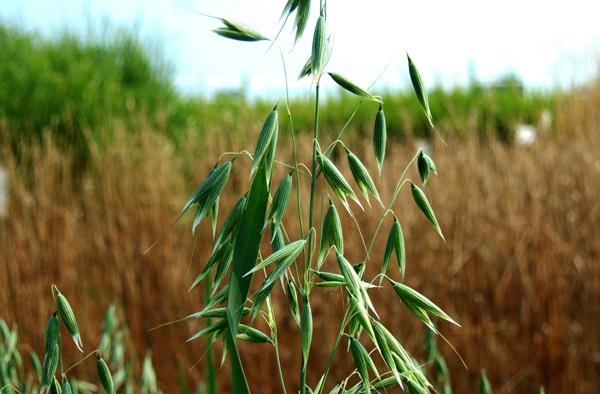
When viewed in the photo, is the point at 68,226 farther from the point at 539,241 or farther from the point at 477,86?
the point at 477,86

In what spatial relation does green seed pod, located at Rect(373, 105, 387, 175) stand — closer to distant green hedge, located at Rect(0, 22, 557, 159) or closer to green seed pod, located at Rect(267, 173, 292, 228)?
green seed pod, located at Rect(267, 173, 292, 228)

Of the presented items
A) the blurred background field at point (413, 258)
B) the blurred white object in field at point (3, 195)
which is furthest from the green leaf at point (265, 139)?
the blurred white object in field at point (3, 195)

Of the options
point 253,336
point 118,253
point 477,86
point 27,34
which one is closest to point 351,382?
point 118,253

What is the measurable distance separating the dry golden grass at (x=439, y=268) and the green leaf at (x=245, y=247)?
242cm

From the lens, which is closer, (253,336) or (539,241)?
(253,336)

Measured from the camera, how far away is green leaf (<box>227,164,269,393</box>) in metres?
0.80

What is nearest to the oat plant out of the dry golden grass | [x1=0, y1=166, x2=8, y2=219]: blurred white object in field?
the dry golden grass

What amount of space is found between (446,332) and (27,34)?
630 centimetres

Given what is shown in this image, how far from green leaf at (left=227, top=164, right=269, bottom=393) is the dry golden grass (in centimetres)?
242

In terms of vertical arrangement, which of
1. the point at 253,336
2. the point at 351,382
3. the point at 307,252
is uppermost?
the point at 307,252

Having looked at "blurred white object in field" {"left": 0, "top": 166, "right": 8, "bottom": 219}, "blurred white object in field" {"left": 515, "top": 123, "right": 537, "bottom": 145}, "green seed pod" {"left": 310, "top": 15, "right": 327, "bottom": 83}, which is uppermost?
"green seed pod" {"left": 310, "top": 15, "right": 327, "bottom": 83}

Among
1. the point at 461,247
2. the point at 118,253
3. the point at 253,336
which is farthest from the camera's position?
the point at 118,253

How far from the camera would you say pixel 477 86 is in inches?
410

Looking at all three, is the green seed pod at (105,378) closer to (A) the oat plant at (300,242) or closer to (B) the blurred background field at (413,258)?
(A) the oat plant at (300,242)
